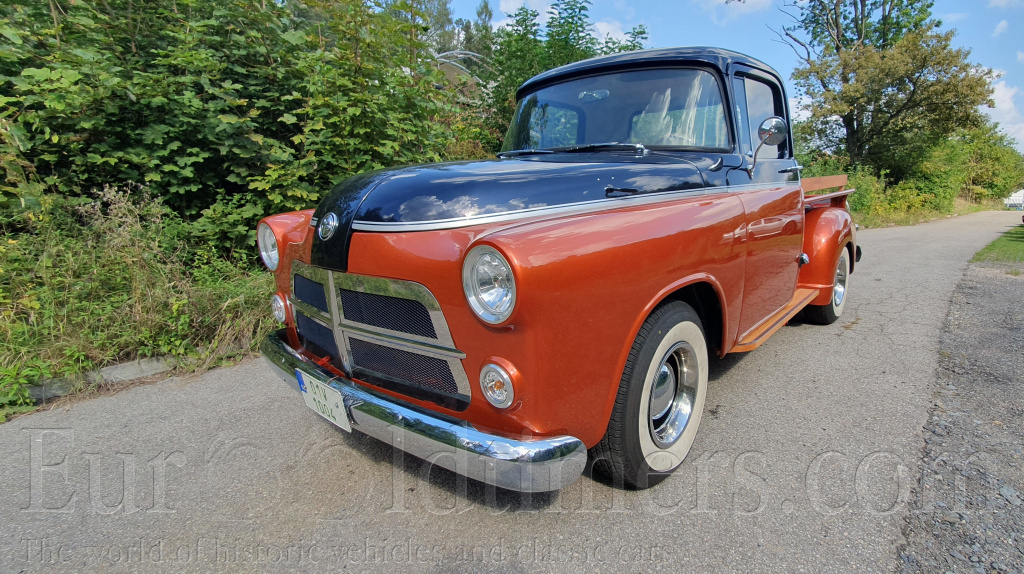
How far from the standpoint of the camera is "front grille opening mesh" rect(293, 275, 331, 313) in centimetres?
226

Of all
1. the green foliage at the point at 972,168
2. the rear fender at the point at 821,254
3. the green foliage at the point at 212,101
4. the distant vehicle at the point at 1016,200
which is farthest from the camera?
the distant vehicle at the point at 1016,200

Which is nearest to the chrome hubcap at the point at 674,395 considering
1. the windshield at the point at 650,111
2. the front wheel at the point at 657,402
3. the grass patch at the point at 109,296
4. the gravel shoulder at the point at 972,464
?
the front wheel at the point at 657,402

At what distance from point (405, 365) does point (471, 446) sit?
46 cm

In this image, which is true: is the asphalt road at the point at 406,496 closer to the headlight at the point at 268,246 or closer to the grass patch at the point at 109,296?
the grass patch at the point at 109,296

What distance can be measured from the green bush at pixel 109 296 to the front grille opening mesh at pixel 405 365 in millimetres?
2357

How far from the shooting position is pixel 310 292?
7.73 feet

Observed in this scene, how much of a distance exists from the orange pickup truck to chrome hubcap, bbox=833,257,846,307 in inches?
85.0

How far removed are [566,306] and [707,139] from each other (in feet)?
5.76

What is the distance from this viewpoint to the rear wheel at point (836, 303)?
4499 mm

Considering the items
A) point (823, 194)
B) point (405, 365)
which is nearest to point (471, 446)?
point (405, 365)

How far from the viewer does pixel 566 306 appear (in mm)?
1682

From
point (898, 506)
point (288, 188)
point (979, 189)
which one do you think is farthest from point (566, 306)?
point (979, 189)

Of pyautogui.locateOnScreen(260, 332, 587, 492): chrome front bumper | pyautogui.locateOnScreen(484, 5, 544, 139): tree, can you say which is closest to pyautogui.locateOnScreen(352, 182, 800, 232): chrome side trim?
pyautogui.locateOnScreen(260, 332, 587, 492): chrome front bumper

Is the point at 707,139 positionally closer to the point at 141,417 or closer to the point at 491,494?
the point at 491,494
